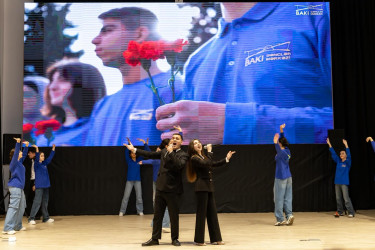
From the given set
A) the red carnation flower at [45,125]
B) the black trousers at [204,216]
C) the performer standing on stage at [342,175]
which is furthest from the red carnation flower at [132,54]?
the black trousers at [204,216]

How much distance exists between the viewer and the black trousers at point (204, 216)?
21.5ft

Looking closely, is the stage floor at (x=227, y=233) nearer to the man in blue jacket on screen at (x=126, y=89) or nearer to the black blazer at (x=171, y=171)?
the black blazer at (x=171, y=171)

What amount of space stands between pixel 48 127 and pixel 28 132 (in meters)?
0.42

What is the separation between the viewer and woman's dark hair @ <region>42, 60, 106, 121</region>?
10.8 metres

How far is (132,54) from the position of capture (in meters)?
10.9

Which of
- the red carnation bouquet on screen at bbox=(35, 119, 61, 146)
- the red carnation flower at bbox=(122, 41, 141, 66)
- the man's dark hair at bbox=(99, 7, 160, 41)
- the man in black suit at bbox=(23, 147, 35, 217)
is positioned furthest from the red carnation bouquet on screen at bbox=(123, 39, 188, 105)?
the man in black suit at bbox=(23, 147, 35, 217)

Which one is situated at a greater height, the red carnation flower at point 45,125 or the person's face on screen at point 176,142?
the red carnation flower at point 45,125

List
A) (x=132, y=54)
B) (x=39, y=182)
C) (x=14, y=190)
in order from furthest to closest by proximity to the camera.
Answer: (x=132, y=54) < (x=39, y=182) < (x=14, y=190)

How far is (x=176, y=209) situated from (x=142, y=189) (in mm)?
4602

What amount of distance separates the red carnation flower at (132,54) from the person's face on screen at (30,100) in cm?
208

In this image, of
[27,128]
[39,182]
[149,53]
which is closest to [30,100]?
[27,128]

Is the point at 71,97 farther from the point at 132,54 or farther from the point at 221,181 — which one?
the point at 221,181

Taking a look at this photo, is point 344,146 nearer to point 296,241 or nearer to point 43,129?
point 296,241

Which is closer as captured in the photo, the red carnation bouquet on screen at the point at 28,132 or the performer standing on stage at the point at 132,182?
the red carnation bouquet on screen at the point at 28,132
